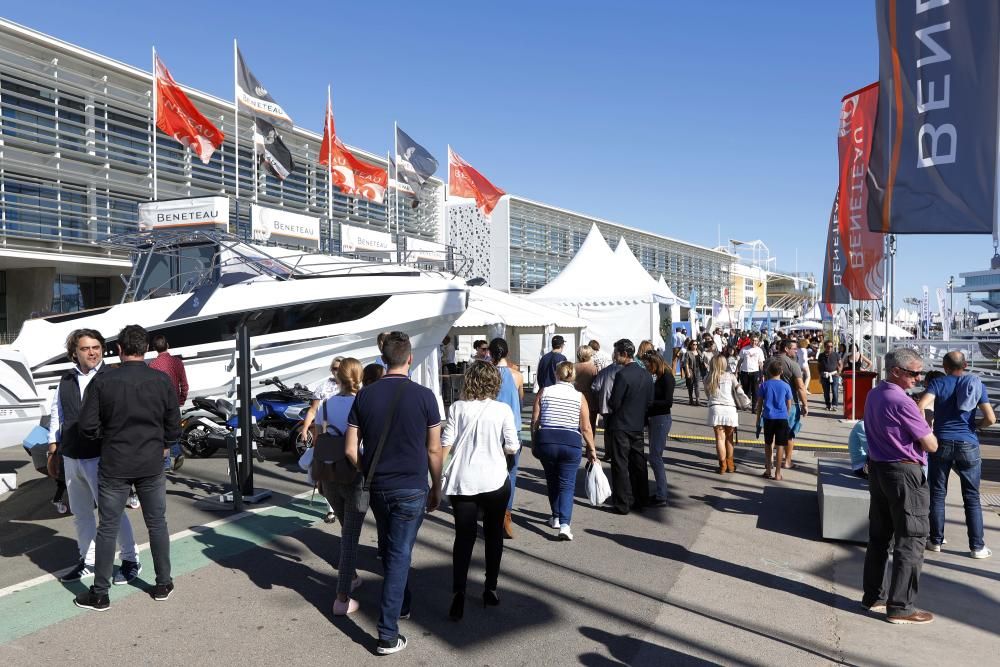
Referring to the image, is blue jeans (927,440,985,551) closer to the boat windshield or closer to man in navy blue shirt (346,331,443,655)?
man in navy blue shirt (346,331,443,655)

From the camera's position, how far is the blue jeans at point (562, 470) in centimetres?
653

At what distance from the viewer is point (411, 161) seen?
23.1 meters

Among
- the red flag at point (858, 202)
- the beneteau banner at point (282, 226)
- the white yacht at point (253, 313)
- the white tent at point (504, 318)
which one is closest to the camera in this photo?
the white yacht at point (253, 313)

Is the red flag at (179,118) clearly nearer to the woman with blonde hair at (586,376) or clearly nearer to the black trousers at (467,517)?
the woman with blonde hair at (586,376)

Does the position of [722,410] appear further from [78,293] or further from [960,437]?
[78,293]

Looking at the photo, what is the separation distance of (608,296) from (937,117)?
50.3ft

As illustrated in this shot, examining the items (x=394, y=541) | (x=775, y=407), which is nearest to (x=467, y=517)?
(x=394, y=541)

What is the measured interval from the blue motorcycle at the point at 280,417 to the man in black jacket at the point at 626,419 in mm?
4560

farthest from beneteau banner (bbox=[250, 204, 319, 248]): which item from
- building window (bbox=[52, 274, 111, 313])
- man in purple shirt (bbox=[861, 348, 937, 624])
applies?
man in purple shirt (bbox=[861, 348, 937, 624])

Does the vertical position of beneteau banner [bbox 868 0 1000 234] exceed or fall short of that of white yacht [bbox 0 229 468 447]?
it exceeds it

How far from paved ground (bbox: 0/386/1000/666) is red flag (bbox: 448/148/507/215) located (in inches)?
608

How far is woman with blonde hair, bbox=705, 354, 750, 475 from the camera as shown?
9.60 m

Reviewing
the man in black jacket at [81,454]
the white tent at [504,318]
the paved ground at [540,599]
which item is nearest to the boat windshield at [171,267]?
the white tent at [504,318]


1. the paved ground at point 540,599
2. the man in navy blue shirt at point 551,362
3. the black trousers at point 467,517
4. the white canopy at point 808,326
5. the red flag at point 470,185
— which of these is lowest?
the paved ground at point 540,599
